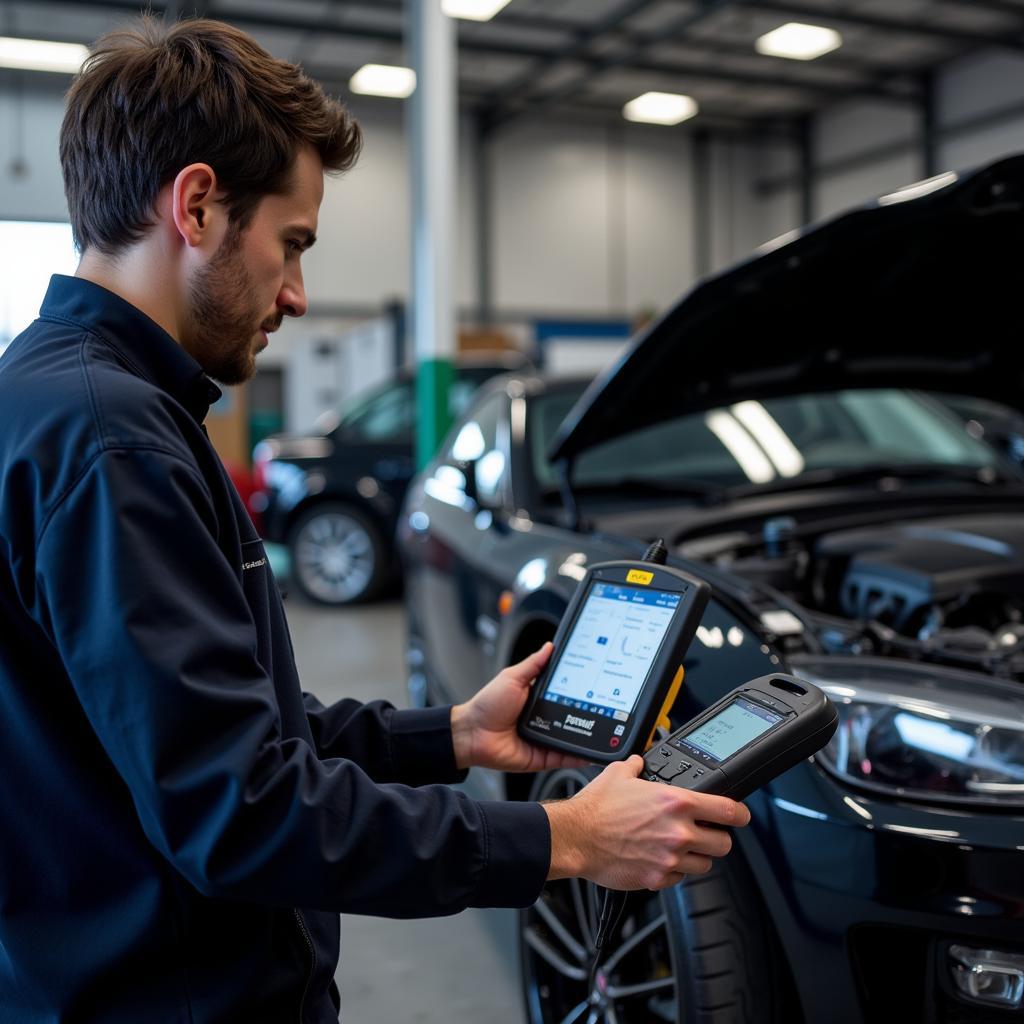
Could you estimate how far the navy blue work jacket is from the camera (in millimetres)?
849

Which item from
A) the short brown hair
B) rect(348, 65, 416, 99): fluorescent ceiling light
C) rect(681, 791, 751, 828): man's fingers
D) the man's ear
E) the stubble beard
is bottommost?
rect(681, 791, 751, 828): man's fingers

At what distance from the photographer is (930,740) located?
146cm

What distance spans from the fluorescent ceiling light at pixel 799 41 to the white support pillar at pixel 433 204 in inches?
253

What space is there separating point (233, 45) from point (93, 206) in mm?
197

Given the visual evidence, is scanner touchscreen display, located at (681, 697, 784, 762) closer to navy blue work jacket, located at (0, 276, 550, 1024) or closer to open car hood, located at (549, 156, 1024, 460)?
navy blue work jacket, located at (0, 276, 550, 1024)

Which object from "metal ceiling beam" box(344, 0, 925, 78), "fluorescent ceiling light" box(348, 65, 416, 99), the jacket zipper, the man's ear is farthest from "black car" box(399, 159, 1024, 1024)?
"fluorescent ceiling light" box(348, 65, 416, 99)

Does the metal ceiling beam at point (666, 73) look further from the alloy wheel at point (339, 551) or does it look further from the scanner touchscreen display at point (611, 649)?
the scanner touchscreen display at point (611, 649)

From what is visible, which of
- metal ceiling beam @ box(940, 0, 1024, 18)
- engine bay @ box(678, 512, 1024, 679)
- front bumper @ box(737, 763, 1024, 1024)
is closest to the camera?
front bumper @ box(737, 763, 1024, 1024)

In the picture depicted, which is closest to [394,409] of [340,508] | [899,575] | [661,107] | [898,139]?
[340,508]

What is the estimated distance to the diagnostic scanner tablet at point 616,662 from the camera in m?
1.21

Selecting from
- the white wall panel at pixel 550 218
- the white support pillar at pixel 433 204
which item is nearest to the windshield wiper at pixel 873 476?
the white support pillar at pixel 433 204

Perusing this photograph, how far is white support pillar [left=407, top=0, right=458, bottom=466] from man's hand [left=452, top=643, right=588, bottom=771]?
4270 mm

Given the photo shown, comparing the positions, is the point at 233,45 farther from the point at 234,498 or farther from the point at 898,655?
the point at 898,655

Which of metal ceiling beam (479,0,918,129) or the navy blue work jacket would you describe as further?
A: metal ceiling beam (479,0,918,129)
